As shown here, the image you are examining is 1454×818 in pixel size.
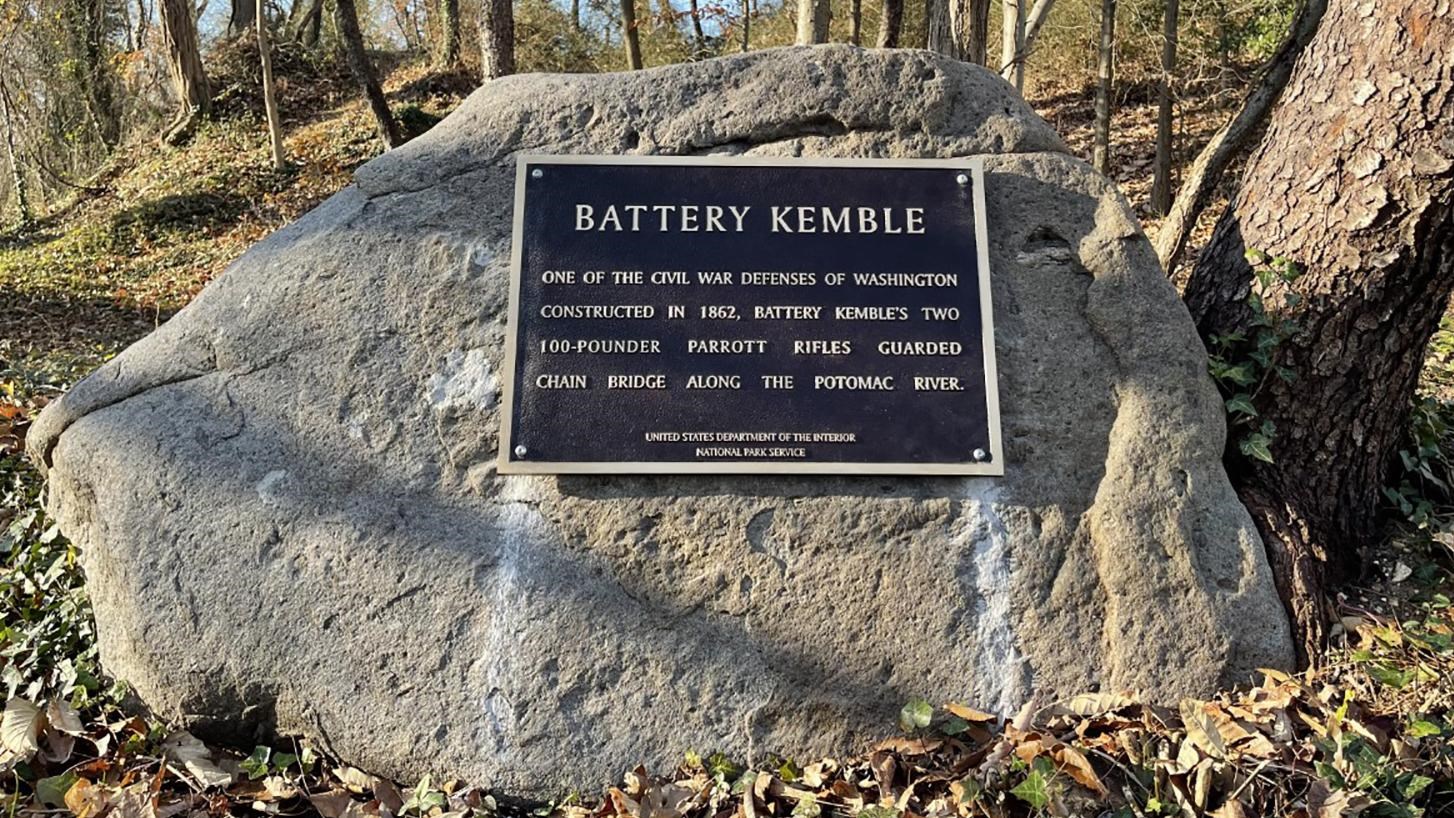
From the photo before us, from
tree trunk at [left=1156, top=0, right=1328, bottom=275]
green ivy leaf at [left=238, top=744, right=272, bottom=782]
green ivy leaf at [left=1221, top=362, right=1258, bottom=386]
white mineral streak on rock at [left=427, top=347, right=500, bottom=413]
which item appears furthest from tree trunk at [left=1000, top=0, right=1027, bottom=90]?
green ivy leaf at [left=238, top=744, right=272, bottom=782]

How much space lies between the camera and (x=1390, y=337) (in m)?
3.19

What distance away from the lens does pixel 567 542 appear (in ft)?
9.29

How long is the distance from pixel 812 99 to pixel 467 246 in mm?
1215

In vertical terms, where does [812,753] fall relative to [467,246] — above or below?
below

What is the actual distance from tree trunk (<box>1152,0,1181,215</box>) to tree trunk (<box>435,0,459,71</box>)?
31.9ft

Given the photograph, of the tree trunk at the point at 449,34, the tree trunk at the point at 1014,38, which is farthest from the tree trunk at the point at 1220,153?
the tree trunk at the point at 449,34

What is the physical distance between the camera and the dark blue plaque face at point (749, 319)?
293 cm

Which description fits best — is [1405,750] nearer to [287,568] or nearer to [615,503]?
[615,503]

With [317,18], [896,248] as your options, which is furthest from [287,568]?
[317,18]

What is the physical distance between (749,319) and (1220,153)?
174 inches

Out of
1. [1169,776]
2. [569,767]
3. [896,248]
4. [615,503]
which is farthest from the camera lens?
[896,248]

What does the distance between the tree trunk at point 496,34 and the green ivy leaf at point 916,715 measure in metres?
8.70

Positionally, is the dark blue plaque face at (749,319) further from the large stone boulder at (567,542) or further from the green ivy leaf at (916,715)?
the green ivy leaf at (916,715)

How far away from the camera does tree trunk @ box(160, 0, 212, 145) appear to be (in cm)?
1305
